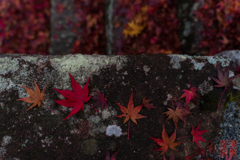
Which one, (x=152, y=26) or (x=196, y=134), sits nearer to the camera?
(x=196, y=134)

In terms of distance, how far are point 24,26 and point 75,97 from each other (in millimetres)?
2453

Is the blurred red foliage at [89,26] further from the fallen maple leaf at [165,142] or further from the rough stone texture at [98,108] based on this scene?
the fallen maple leaf at [165,142]

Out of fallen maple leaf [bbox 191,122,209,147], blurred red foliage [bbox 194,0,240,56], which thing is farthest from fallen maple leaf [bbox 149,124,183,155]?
blurred red foliage [bbox 194,0,240,56]

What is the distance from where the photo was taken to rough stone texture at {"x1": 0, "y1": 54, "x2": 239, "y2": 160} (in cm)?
114

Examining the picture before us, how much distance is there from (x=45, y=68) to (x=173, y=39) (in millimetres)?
1916

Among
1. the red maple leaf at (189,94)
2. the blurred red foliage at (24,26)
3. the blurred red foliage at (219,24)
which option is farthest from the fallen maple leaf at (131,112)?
the blurred red foliage at (24,26)

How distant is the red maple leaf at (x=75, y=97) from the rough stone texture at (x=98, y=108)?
0.06m

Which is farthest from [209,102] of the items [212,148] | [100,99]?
[100,99]

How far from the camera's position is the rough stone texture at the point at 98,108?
114cm

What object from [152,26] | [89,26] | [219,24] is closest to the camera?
[219,24]

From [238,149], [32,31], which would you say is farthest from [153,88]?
[32,31]

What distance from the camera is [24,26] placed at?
2791 millimetres

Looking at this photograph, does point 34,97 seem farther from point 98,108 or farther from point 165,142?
point 165,142

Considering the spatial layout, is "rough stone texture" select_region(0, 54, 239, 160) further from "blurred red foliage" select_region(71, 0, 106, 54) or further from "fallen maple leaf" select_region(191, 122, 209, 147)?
"blurred red foliage" select_region(71, 0, 106, 54)
